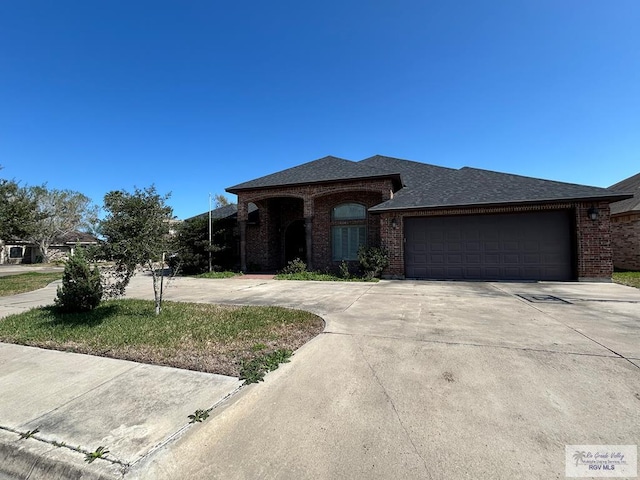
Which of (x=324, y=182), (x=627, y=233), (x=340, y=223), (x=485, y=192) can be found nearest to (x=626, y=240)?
(x=627, y=233)

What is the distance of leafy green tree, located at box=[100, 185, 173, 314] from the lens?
547 cm

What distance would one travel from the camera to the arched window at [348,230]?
591 inches

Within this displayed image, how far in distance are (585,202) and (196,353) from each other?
13.1 m

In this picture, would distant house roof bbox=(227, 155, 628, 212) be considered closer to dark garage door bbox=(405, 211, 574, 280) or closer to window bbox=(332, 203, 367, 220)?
dark garage door bbox=(405, 211, 574, 280)

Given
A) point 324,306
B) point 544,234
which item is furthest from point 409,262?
point 324,306

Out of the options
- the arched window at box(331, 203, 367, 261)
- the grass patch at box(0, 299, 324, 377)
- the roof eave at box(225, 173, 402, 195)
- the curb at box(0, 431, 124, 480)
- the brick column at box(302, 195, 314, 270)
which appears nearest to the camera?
the curb at box(0, 431, 124, 480)

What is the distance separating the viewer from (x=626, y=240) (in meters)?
14.6

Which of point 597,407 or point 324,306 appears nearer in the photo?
point 597,407

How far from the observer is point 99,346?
4.58 metres

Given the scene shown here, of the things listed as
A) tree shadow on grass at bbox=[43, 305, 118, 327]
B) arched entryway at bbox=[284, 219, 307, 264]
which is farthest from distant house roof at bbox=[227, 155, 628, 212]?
tree shadow on grass at bbox=[43, 305, 118, 327]

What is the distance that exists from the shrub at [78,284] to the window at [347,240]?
10.4 meters

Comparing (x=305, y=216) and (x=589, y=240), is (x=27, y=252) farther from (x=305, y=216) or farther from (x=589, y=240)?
(x=589, y=240)

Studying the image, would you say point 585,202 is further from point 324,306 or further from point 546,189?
point 324,306

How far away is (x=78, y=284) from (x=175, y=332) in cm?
290
